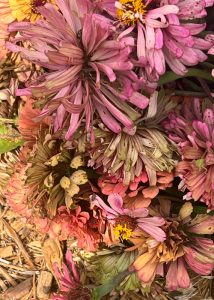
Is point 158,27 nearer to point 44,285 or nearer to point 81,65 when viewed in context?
point 81,65

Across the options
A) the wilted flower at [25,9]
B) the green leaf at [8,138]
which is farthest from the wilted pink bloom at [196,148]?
the green leaf at [8,138]

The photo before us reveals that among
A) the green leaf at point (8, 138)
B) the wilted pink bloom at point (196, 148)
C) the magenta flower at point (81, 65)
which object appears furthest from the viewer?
the green leaf at point (8, 138)

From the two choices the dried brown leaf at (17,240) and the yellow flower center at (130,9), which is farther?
the dried brown leaf at (17,240)

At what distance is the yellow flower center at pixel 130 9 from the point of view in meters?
0.76

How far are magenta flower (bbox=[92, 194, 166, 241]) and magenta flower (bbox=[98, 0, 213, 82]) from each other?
19 cm

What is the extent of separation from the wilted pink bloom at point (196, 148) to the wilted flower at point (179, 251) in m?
0.04

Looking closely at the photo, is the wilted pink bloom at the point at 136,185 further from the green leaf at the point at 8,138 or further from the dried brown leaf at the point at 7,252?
the dried brown leaf at the point at 7,252

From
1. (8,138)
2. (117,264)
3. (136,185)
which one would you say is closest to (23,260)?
(8,138)

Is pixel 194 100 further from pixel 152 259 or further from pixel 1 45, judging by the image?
pixel 1 45

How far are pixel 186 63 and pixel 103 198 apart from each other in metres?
0.27

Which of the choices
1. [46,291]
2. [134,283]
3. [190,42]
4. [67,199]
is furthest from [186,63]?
[46,291]

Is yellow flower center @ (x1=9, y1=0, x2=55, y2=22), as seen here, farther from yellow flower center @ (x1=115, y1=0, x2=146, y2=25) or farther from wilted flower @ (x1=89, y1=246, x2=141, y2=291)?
wilted flower @ (x1=89, y1=246, x2=141, y2=291)

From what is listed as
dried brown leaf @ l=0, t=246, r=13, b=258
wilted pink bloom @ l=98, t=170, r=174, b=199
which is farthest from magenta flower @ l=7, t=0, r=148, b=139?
dried brown leaf @ l=0, t=246, r=13, b=258

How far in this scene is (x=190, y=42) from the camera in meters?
0.76
